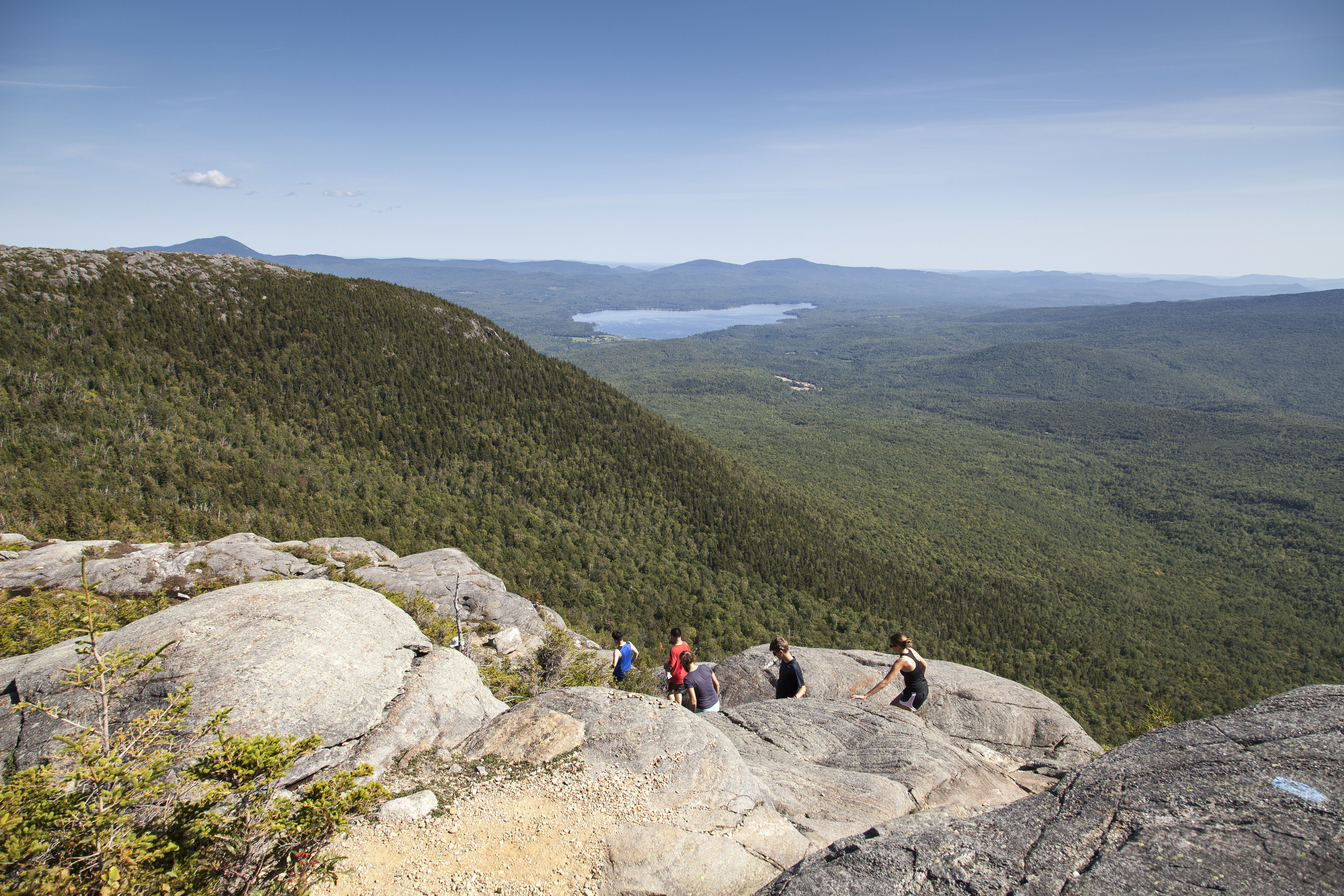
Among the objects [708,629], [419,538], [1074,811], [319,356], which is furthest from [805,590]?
[319,356]

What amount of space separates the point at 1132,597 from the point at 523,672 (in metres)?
92.4

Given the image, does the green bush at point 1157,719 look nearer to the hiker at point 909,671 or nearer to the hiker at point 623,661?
the hiker at point 909,671

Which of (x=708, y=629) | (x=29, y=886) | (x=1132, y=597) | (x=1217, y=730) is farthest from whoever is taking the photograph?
(x=1132, y=597)

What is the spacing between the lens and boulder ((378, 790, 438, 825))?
28.9ft

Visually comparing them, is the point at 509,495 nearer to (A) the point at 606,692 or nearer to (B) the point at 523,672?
(B) the point at 523,672

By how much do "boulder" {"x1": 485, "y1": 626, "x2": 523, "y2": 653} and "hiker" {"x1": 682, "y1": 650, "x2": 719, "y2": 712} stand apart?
28.7 ft

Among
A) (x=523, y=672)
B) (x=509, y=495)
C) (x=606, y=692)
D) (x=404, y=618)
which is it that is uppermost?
(x=404, y=618)

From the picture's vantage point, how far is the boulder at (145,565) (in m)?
15.7

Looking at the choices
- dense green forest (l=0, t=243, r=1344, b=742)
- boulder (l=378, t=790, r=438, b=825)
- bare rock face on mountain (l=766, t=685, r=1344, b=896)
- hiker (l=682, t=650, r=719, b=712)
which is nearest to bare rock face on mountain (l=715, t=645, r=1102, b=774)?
hiker (l=682, t=650, r=719, b=712)

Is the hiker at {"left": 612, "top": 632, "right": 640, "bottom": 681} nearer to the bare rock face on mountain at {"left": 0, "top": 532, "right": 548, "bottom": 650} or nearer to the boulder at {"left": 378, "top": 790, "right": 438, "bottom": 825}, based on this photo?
the bare rock face on mountain at {"left": 0, "top": 532, "right": 548, "bottom": 650}

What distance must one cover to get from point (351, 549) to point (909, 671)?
25393mm

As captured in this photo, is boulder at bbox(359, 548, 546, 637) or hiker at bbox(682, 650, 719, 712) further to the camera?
boulder at bbox(359, 548, 546, 637)

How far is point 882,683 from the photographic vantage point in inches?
540

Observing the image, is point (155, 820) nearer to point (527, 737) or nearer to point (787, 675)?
point (527, 737)
